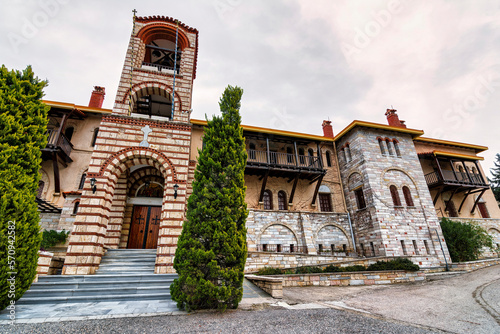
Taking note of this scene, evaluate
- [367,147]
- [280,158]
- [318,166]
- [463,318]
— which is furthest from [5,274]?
[367,147]

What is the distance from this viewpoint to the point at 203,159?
17.2 feet

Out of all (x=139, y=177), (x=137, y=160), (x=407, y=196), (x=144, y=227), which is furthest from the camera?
(x=407, y=196)

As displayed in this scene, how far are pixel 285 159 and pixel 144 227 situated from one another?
28.9ft

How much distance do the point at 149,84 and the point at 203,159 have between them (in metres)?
6.67

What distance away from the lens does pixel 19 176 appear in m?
4.24

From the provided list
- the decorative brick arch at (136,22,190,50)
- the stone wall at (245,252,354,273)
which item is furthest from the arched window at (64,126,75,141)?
the stone wall at (245,252,354,273)

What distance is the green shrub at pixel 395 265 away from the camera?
973 centimetres

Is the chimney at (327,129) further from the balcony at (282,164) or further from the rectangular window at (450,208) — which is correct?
the rectangular window at (450,208)

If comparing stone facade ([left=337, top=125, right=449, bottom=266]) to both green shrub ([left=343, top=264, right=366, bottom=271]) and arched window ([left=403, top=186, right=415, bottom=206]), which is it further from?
green shrub ([left=343, top=264, right=366, bottom=271])

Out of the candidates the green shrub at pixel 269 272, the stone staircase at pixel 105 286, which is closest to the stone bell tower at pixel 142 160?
the stone staircase at pixel 105 286

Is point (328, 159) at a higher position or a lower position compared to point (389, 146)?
lower

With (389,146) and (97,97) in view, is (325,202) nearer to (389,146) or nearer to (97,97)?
(389,146)

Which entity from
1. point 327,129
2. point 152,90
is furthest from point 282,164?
point 152,90

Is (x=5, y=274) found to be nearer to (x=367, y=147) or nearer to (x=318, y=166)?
(x=318, y=166)
